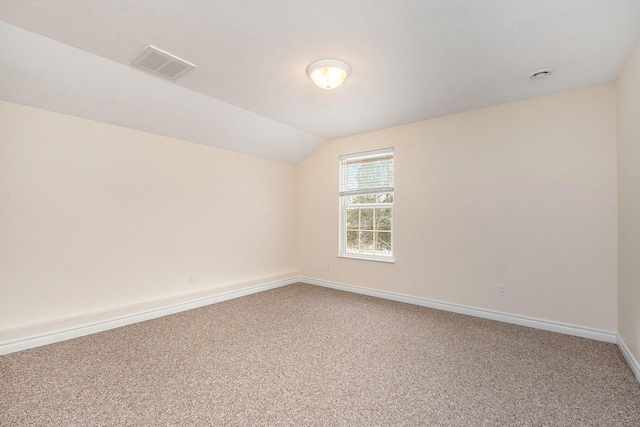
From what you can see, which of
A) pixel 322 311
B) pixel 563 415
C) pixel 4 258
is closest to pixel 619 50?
pixel 563 415

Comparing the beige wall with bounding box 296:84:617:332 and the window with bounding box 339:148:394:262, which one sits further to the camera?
the window with bounding box 339:148:394:262

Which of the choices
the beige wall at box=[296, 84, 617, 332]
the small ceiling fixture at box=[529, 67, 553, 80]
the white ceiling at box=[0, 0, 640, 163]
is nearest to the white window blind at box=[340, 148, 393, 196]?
the beige wall at box=[296, 84, 617, 332]

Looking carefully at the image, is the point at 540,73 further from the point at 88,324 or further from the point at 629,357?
the point at 88,324

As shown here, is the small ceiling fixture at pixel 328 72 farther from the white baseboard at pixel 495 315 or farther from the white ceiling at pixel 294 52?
the white baseboard at pixel 495 315

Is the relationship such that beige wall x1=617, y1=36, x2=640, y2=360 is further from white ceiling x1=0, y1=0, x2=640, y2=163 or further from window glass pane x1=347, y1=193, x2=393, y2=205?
window glass pane x1=347, y1=193, x2=393, y2=205

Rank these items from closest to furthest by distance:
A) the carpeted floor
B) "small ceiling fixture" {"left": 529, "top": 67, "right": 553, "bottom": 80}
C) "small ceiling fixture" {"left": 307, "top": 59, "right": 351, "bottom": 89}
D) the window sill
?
the carpeted floor, "small ceiling fixture" {"left": 307, "top": 59, "right": 351, "bottom": 89}, "small ceiling fixture" {"left": 529, "top": 67, "right": 553, "bottom": 80}, the window sill

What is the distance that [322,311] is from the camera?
3.73 m

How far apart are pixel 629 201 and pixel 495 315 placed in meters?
1.69

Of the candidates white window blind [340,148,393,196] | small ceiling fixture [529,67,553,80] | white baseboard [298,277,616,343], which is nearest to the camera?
small ceiling fixture [529,67,553,80]

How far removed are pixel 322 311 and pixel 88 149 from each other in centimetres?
320

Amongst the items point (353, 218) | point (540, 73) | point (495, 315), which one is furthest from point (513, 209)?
point (353, 218)

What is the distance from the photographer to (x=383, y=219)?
14.7 ft

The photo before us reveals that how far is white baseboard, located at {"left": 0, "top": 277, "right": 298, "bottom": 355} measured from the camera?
258 cm

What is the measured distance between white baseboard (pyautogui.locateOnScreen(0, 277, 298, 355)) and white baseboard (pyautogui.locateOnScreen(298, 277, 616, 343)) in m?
2.25
